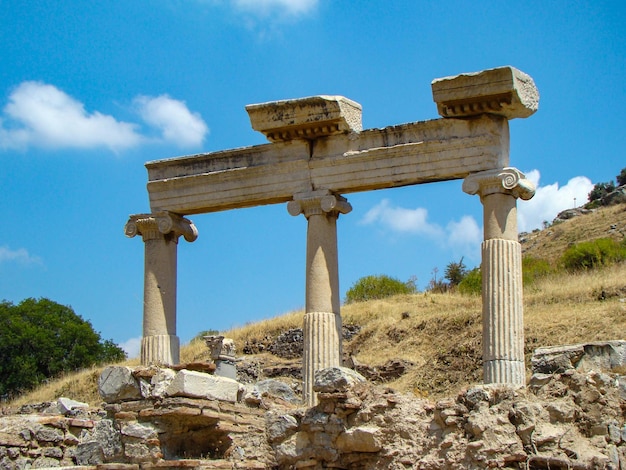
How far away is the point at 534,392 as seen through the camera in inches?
464

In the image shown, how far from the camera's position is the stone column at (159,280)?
20.4 meters

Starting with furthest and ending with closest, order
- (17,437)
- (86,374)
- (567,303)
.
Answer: (86,374) → (567,303) → (17,437)

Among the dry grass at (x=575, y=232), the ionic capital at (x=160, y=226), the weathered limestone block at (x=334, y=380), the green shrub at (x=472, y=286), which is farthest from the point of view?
the dry grass at (x=575, y=232)

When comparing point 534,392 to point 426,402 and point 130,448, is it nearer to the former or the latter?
point 426,402

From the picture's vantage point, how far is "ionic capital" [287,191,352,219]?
62.8 ft

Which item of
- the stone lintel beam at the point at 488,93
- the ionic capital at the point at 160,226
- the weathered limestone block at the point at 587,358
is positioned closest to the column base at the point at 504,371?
the weathered limestone block at the point at 587,358

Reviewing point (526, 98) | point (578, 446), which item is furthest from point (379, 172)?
point (578, 446)

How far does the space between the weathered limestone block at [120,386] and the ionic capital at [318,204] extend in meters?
6.48

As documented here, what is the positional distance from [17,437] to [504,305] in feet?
25.2

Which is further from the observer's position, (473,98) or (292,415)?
(473,98)

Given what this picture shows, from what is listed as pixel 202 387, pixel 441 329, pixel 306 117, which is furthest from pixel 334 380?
pixel 441 329

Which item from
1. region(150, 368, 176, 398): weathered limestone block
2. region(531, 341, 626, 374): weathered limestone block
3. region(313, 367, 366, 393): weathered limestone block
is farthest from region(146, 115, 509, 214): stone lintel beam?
region(150, 368, 176, 398): weathered limestone block

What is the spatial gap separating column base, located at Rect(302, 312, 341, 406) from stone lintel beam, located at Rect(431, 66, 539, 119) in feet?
13.3

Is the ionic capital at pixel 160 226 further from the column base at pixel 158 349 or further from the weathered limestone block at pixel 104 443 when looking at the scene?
the weathered limestone block at pixel 104 443
